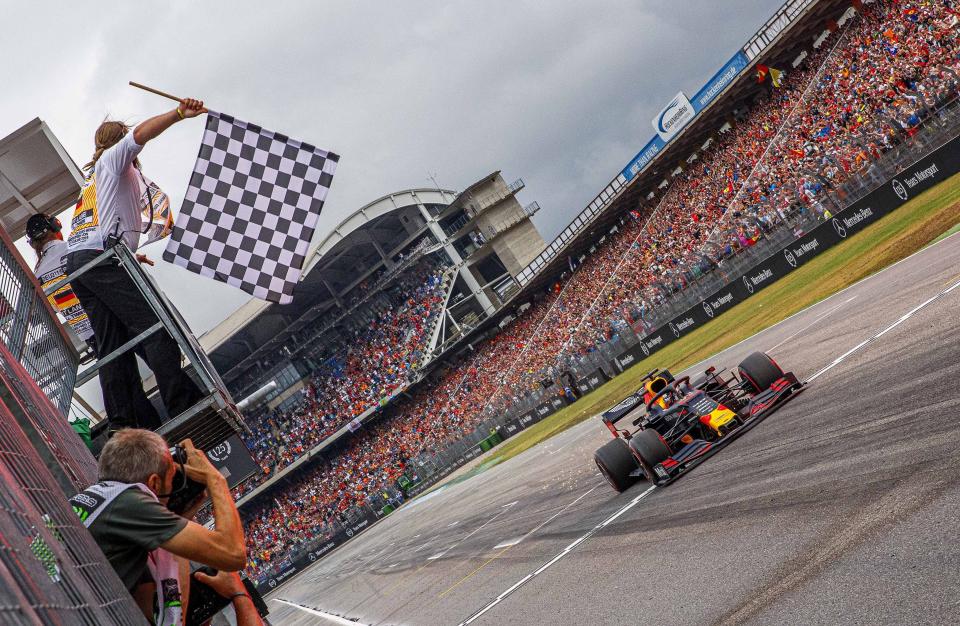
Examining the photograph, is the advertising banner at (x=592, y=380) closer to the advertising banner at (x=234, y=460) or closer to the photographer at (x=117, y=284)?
the advertising banner at (x=234, y=460)

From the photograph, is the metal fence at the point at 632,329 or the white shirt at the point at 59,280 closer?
the white shirt at the point at 59,280

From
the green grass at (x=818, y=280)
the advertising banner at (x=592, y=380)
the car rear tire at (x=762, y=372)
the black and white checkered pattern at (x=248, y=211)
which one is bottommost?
the advertising banner at (x=592, y=380)

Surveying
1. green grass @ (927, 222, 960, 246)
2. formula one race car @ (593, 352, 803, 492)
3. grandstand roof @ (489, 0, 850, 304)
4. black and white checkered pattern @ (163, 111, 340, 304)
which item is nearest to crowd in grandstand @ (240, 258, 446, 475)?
grandstand roof @ (489, 0, 850, 304)

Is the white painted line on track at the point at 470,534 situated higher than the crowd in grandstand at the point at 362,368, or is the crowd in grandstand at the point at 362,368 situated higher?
the crowd in grandstand at the point at 362,368

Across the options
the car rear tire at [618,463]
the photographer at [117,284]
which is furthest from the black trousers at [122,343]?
the car rear tire at [618,463]

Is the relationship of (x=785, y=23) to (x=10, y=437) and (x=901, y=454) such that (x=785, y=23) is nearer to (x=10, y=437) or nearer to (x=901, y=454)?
(x=901, y=454)

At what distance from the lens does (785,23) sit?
1222 inches

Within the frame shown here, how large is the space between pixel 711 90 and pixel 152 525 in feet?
111

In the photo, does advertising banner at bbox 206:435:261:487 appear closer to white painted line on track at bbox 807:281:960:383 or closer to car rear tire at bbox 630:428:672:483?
car rear tire at bbox 630:428:672:483

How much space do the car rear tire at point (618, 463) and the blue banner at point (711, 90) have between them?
84.4 ft

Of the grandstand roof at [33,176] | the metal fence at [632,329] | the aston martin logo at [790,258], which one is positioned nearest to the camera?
the grandstand roof at [33,176]

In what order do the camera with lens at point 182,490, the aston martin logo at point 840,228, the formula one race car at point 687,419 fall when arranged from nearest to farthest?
the camera with lens at point 182,490 < the formula one race car at point 687,419 < the aston martin logo at point 840,228

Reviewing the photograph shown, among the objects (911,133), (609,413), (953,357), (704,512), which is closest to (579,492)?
(609,413)

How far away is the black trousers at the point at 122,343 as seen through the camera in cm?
696
